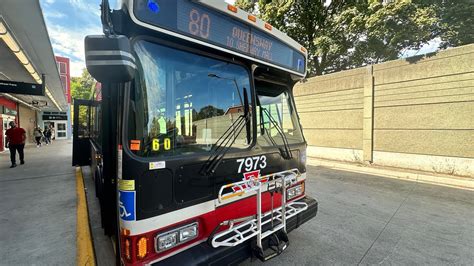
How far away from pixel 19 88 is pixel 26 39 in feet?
13.2

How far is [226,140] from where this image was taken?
2355 millimetres

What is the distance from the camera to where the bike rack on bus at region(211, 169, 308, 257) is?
2162 mm

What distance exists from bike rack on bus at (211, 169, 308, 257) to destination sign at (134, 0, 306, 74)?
1351mm

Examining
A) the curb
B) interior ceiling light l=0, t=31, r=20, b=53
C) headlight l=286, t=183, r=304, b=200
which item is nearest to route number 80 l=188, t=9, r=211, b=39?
headlight l=286, t=183, r=304, b=200

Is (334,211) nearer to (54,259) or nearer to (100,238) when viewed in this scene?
(100,238)

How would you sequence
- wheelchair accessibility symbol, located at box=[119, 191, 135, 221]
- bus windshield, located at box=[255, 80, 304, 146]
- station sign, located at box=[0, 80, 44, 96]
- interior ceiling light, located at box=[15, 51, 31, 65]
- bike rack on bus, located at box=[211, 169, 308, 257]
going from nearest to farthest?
wheelchair accessibility symbol, located at box=[119, 191, 135, 221], bike rack on bus, located at box=[211, 169, 308, 257], bus windshield, located at box=[255, 80, 304, 146], interior ceiling light, located at box=[15, 51, 31, 65], station sign, located at box=[0, 80, 44, 96]

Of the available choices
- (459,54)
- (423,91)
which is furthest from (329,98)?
(459,54)

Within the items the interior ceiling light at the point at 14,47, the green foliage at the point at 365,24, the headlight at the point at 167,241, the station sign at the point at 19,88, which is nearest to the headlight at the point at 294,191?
the headlight at the point at 167,241

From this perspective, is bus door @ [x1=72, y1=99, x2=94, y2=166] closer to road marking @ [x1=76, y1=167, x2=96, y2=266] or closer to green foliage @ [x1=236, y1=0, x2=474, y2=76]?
road marking @ [x1=76, y1=167, x2=96, y2=266]

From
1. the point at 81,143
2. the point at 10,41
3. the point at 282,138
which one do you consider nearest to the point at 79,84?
the point at 10,41

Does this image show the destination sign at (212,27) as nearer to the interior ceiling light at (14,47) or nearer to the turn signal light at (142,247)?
the turn signal light at (142,247)

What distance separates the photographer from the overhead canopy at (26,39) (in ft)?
16.3

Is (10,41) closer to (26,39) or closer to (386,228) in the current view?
(26,39)

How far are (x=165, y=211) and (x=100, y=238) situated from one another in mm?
2293
